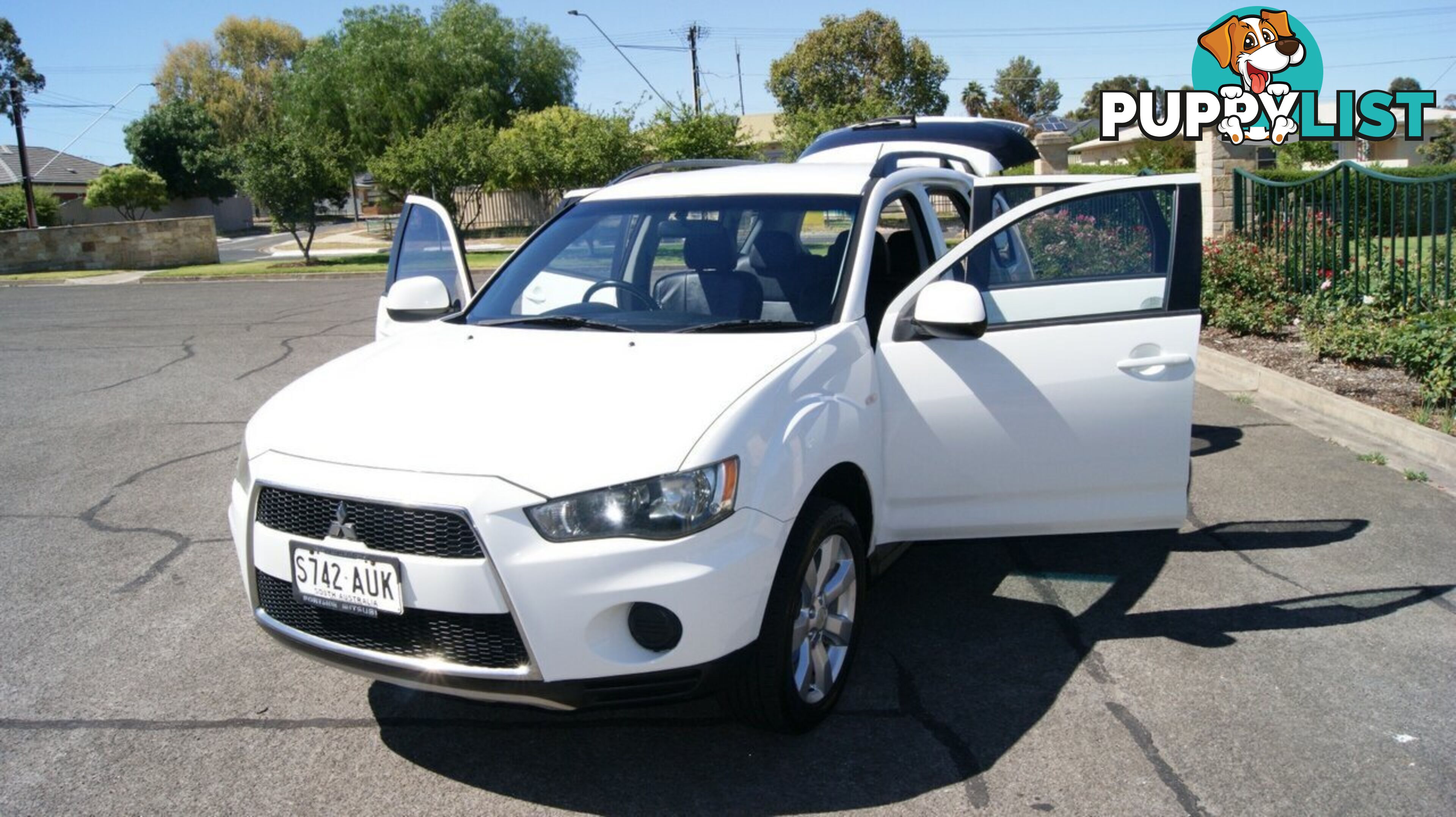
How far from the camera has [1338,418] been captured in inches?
311

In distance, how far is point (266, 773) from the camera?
353cm

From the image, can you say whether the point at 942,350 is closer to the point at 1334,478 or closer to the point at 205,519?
the point at 1334,478

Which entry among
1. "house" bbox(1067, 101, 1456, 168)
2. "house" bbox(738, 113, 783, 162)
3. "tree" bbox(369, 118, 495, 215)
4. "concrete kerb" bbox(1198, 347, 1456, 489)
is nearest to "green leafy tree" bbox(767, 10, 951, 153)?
"house" bbox(738, 113, 783, 162)

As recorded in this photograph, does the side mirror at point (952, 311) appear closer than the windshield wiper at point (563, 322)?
Yes

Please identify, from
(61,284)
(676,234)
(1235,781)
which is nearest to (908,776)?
(1235,781)

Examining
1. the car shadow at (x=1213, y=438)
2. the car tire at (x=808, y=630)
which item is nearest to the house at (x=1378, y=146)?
the car shadow at (x=1213, y=438)

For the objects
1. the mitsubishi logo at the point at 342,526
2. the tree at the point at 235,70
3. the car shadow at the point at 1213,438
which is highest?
the tree at the point at 235,70

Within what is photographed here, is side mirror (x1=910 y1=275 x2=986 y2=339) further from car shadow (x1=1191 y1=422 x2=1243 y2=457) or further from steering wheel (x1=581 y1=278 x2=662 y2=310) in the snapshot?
car shadow (x1=1191 y1=422 x2=1243 y2=457)

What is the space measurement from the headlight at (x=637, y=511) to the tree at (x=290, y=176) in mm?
28487

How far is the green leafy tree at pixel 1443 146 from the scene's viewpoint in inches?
1670

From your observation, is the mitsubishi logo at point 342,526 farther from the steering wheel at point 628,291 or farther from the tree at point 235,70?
the tree at point 235,70

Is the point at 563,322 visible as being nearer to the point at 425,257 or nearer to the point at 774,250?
the point at 774,250

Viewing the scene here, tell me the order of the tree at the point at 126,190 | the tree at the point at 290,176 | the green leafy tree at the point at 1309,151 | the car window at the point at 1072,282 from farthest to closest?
1. the tree at the point at 126,190
2. the green leafy tree at the point at 1309,151
3. the tree at the point at 290,176
4. the car window at the point at 1072,282

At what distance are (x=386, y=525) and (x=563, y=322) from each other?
1372mm
